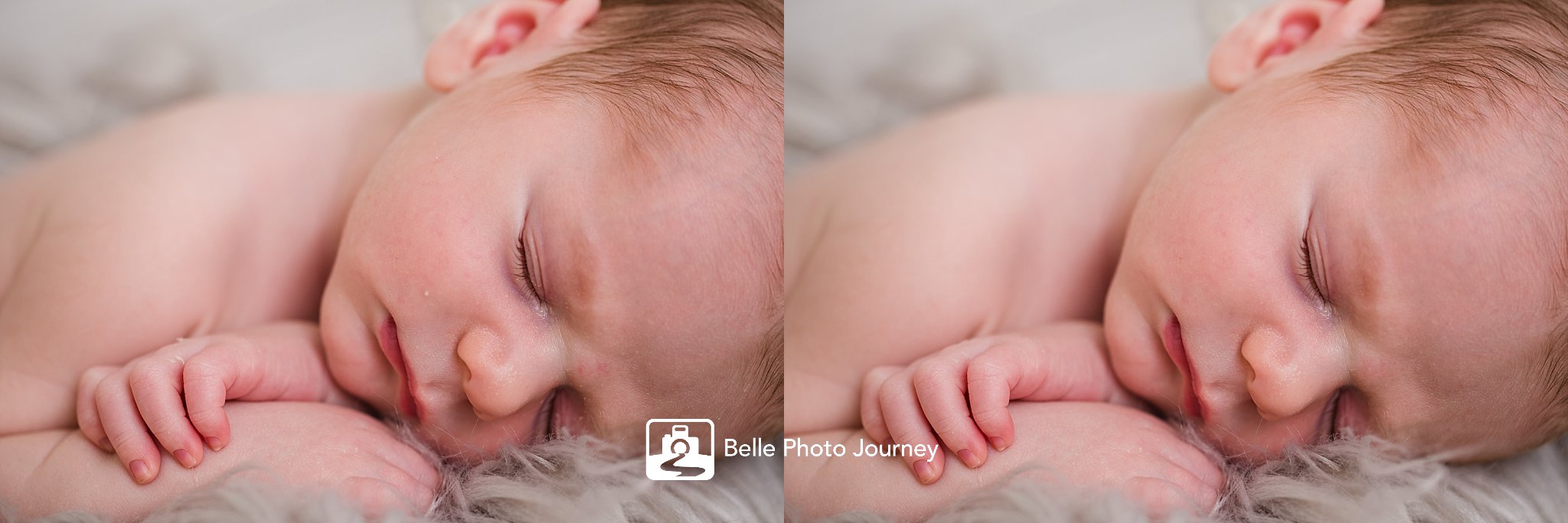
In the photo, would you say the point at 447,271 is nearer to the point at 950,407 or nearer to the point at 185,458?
the point at 185,458

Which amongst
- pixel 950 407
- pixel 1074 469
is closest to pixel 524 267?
pixel 950 407

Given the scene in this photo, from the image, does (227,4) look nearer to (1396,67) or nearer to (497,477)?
(497,477)

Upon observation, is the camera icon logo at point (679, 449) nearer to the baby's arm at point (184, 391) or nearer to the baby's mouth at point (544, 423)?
the baby's mouth at point (544, 423)

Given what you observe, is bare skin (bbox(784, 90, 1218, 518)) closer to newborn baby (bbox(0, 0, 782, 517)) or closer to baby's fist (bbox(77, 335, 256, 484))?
newborn baby (bbox(0, 0, 782, 517))

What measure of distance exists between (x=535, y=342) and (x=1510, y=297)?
27.2 inches

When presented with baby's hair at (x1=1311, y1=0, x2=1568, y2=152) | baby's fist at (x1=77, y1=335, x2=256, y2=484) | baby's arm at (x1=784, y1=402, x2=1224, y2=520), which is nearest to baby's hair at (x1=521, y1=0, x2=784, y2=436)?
baby's arm at (x1=784, y1=402, x2=1224, y2=520)

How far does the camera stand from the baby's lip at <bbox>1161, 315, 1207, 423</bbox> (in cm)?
78

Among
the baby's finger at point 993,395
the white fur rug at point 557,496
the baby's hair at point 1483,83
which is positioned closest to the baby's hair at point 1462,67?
the baby's hair at point 1483,83

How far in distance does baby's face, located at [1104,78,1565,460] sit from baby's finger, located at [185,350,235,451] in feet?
2.21

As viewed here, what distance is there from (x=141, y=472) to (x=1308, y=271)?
0.84m

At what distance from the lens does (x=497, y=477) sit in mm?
768

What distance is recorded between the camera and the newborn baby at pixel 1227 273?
710 millimetres

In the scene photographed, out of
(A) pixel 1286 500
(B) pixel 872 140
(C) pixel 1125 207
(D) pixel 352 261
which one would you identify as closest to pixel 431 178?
(D) pixel 352 261

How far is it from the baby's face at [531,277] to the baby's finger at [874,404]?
106mm
